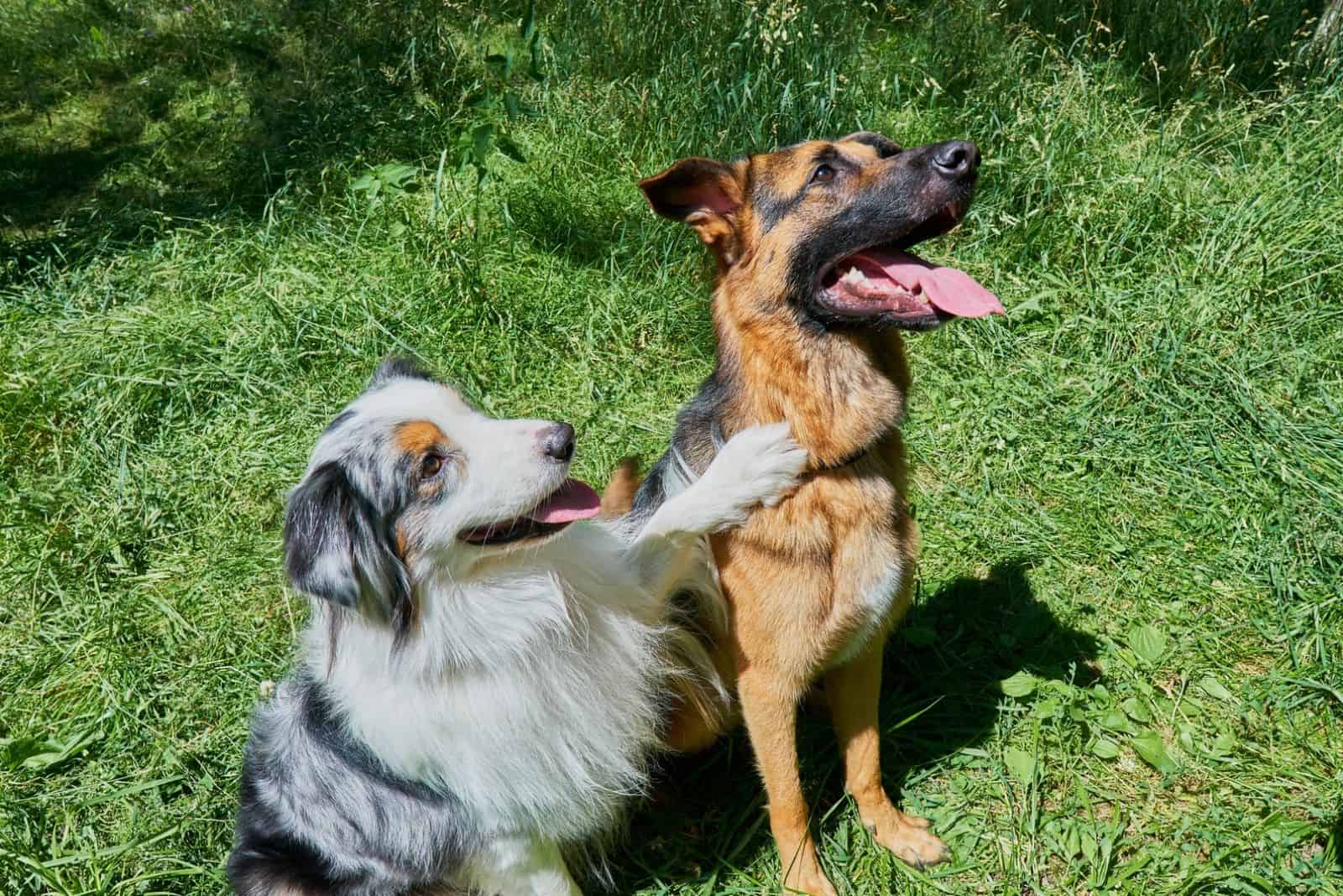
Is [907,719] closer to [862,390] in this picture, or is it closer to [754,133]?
[862,390]

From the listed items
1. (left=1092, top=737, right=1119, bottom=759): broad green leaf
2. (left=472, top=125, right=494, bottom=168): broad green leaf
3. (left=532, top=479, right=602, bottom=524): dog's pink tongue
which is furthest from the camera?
(left=472, top=125, right=494, bottom=168): broad green leaf

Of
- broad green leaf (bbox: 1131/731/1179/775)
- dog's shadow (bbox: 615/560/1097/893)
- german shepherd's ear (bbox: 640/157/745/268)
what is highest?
german shepherd's ear (bbox: 640/157/745/268)

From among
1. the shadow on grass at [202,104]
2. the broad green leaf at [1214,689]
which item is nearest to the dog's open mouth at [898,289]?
the broad green leaf at [1214,689]

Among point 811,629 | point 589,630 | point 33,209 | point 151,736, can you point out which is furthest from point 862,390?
point 33,209

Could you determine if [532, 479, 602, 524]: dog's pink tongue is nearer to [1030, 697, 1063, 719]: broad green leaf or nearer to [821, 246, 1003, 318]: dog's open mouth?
[821, 246, 1003, 318]: dog's open mouth

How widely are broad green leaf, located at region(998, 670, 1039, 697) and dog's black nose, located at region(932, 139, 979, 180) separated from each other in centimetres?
168

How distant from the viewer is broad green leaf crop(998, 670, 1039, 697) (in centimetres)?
299

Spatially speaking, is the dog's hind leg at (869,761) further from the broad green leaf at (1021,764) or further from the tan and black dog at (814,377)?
the broad green leaf at (1021,764)

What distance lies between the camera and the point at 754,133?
4727 millimetres

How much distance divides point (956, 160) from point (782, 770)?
1.76 metres

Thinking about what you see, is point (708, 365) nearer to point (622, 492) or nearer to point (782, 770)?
point (622, 492)

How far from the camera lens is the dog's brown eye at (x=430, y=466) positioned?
2.20 m

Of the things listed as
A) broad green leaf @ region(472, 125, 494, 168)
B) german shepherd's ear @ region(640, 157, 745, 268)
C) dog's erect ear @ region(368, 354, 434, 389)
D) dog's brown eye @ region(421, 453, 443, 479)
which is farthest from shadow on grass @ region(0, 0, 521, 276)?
dog's brown eye @ region(421, 453, 443, 479)

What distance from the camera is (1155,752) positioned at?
2822 mm
